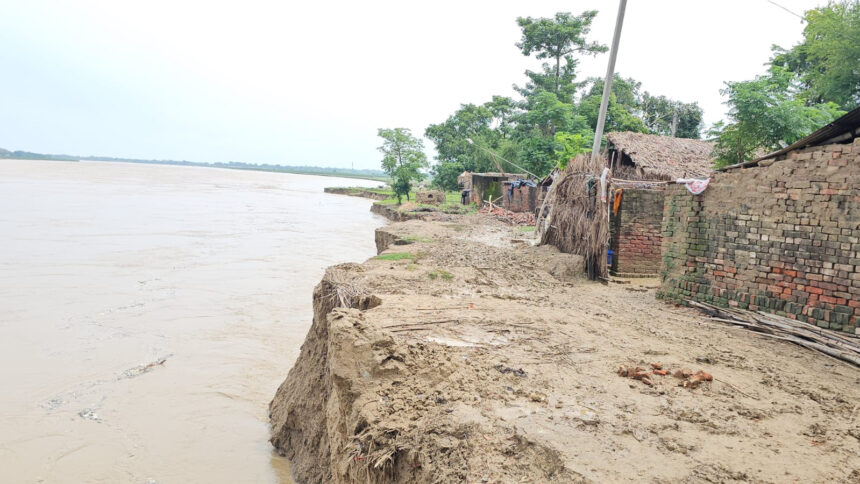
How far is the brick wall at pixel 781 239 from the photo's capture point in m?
5.19

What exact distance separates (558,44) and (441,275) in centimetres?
2940

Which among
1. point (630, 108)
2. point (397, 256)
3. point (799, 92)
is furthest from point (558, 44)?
point (397, 256)

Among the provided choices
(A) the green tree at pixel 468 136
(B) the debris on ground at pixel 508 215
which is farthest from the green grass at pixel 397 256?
(A) the green tree at pixel 468 136

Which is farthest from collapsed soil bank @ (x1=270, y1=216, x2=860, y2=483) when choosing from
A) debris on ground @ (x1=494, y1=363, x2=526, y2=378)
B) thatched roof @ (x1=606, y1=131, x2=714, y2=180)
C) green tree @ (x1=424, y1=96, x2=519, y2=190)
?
green tree @ (x1=424, y1=96, x2=519, y2=190)

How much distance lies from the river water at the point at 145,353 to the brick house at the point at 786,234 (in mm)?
6100

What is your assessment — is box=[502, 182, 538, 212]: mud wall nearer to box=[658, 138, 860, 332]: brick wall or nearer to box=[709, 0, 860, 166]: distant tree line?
box=[709, 0, 860, 166]: distant tree line

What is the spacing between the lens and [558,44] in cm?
3225

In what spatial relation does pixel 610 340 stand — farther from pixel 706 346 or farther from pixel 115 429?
pixel 115 429

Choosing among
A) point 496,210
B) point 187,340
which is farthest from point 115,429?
point 496,210

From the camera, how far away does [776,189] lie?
233 inches

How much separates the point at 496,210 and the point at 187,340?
736 inches

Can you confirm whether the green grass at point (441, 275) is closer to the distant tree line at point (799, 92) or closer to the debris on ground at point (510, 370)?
the debris on ground at point (510, 370)

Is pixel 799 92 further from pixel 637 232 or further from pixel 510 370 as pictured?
pixel 510 370

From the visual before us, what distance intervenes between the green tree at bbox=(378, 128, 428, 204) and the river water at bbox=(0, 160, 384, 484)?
63.4 ft
